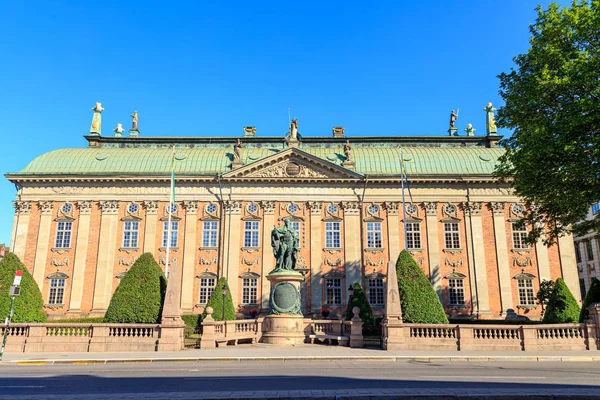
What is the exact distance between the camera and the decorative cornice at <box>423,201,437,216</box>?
140 ft

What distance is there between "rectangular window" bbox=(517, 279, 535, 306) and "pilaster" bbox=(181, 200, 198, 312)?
2878 cm

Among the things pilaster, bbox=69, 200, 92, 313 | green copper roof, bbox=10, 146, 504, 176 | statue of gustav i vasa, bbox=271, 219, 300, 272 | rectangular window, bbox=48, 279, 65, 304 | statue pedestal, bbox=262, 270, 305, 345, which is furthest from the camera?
green copper roof, bbox=10, 146, 504, 176

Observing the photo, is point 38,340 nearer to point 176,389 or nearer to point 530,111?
point 176,389

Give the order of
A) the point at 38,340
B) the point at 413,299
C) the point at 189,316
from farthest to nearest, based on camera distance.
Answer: the point at 189,316 → the point at 413,299 → the point at 38,340

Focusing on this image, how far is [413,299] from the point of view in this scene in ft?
76.2

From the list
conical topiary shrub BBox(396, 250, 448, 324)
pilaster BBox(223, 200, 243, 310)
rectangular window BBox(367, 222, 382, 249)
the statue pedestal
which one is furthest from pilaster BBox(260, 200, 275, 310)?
conical topiary shrub BBox(396, 250, 448, 324)

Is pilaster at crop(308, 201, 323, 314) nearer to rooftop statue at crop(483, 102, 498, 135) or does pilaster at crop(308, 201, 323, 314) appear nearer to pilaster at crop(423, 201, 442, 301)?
pilaster at crop(423, 201, 442, 301)

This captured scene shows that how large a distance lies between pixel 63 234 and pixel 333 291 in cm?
2511

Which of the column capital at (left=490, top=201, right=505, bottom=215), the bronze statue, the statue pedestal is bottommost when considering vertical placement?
the statue pedestal

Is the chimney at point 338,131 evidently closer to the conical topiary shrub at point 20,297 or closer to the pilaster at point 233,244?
the pilaster at point 233,244

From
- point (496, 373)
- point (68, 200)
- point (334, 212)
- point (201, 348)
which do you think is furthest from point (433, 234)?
point (68, 200)

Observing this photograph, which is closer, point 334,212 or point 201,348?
point 201,348

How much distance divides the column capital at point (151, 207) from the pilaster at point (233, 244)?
6428mm

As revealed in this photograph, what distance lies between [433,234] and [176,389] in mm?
35240
